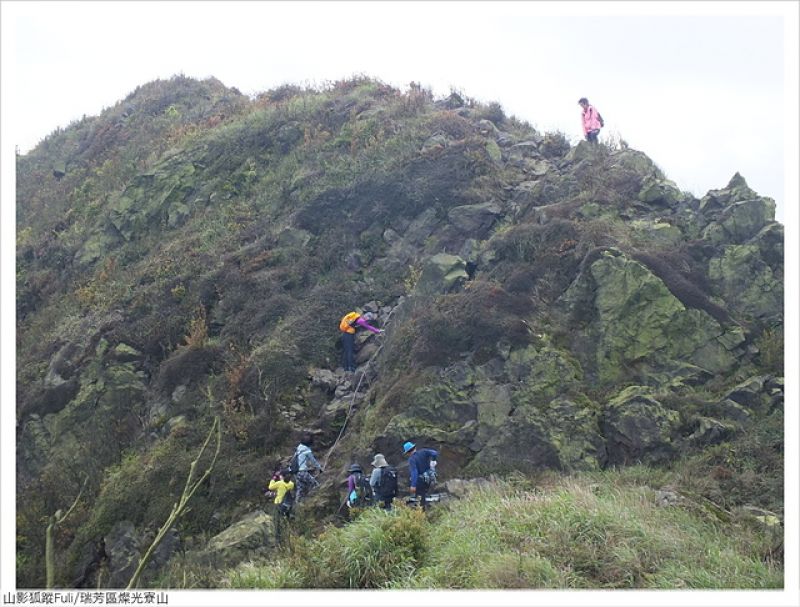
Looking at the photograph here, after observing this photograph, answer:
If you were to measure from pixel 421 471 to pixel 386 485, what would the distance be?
0.59 meters

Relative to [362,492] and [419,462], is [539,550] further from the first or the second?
[362,492]

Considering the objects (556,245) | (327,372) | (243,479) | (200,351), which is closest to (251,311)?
(200,351)

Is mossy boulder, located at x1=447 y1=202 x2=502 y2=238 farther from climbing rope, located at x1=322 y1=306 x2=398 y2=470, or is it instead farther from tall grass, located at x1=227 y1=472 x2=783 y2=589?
tall grass, located at x1=227 y1=472 x2=783 y2=589

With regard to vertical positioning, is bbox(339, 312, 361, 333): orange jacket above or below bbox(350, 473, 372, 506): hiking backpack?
above

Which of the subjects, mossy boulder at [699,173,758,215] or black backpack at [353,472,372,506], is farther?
mossy boulder at [699,173,758,215]

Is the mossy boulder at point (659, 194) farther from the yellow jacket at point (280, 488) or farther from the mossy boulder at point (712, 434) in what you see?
A: the yellow jacket at point (280, 488)

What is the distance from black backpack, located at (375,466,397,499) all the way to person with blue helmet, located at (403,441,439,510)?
31 cm

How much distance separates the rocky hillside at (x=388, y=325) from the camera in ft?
36.0

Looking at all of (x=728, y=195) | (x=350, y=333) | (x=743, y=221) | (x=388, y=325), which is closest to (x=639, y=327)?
(x=743, y=221)

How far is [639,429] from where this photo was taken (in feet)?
34.5

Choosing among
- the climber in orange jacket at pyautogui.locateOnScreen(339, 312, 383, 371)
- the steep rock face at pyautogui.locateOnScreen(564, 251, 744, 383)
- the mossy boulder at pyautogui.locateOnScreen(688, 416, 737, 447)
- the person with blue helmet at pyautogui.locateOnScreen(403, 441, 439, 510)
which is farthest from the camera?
the climber in orange jacket at pyautogui.locateOnScreen(339, 312, 383, 371)

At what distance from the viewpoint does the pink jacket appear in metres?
17.9

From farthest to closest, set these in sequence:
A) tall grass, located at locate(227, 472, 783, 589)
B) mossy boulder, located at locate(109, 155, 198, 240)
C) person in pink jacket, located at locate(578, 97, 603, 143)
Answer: mossy boulder, located at locate(109, 155, 198, 240) < person in pink jacket, located at locate(578, 97, 603, 143) < tall grass, located at locate(227, 472, 783, 589)

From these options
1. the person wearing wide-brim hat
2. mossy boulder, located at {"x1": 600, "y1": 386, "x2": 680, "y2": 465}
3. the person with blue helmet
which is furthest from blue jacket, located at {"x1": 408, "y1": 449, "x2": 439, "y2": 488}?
mossy boulder, located at {"x1": 600, "y1": 386, "x2": 680, "y2": 465}
